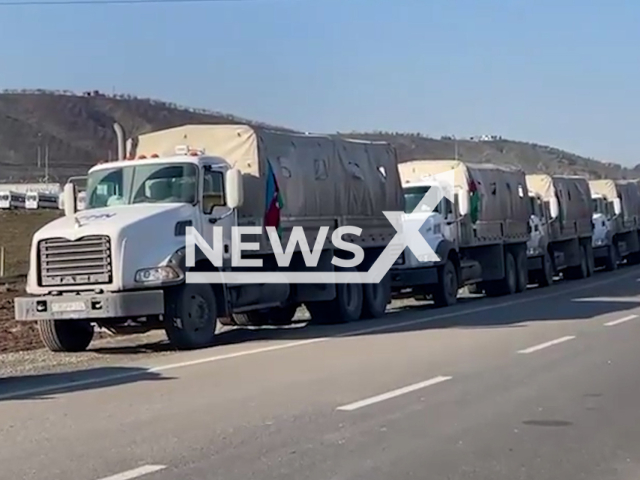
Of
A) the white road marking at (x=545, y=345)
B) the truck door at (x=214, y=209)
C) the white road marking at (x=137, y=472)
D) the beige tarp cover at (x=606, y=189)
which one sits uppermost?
the beige tarp cover at (x=606, y=189)

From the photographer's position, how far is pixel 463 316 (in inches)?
895

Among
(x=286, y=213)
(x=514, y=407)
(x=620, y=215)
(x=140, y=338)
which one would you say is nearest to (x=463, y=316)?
(x=286, y=213)

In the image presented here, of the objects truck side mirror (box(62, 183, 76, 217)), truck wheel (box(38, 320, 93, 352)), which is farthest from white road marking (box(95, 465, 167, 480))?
truck side mirror (box(62, 183, 76, 217))

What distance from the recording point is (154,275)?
17.0m

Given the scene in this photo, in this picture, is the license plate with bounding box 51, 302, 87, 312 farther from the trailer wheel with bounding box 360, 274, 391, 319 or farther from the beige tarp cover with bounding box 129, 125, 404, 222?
the trailer wheel with bounding box 360, 274, 391, 319

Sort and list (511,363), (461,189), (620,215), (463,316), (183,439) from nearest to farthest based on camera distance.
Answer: (183,439), (511,363), (463,316), (461,189), (620,215)

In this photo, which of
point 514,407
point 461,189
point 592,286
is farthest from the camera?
point 592,286

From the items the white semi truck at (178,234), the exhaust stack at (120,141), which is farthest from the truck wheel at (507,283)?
the exhaust stack at (120,141)

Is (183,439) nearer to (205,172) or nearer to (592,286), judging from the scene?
(205,172)

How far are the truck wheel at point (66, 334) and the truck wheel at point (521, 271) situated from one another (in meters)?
16.0

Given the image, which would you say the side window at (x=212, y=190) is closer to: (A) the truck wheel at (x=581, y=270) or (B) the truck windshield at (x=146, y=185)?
(B) the truck windshield at (x=146, y=185)

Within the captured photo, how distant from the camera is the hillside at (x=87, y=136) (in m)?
105

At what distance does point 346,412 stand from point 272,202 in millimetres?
9265

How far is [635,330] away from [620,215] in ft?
93.8
